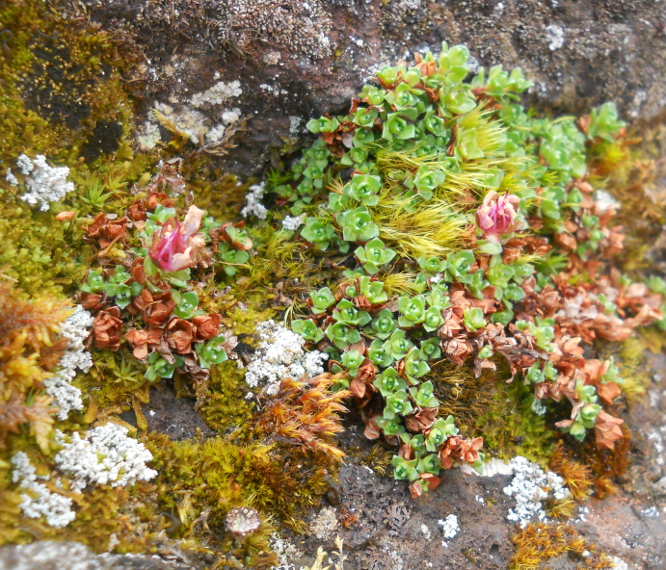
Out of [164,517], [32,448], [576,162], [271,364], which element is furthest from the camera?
[576,162]

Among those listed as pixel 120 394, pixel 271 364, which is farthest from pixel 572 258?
pixel 120 394

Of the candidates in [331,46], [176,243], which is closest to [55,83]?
[176,243]

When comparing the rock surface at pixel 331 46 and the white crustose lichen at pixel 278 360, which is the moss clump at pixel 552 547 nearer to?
the white crustose lichen at pixel 278 360

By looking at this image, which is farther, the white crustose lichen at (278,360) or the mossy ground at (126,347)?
the white crustose lichen at (278,360)

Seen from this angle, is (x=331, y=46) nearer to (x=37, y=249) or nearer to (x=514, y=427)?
(x=37, y=249)

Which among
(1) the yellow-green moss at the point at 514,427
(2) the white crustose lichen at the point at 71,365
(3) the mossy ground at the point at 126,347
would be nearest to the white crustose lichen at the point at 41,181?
(3) the mossy ground at the point at 126,347

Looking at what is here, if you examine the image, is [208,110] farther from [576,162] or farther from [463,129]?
[576,162]

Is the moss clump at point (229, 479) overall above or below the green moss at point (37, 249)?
below
